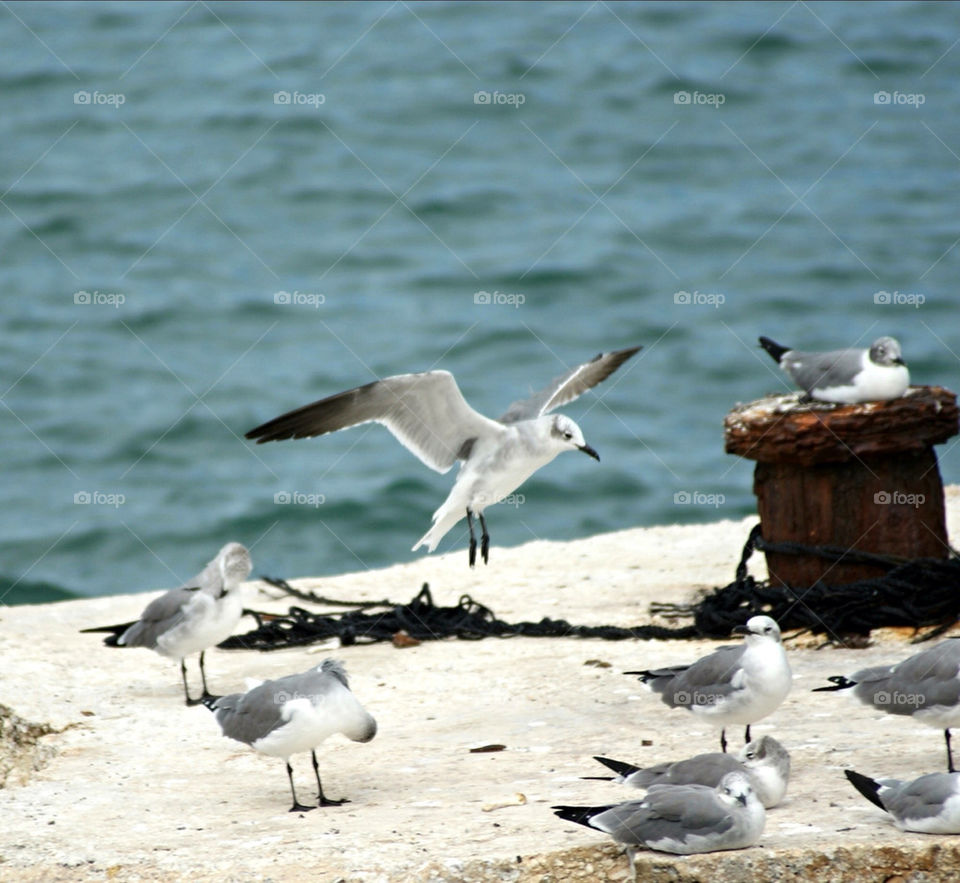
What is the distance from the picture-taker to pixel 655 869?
3.37 metres

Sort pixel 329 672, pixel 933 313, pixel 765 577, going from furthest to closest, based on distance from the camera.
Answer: pixel 933 313 → pixel 765 577 → pixel 329 672

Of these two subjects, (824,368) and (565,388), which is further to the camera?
(565,388)

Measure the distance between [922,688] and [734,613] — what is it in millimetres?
1751

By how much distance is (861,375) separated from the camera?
5527 millimetres

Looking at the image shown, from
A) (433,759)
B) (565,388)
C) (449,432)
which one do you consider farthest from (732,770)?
(565,388)

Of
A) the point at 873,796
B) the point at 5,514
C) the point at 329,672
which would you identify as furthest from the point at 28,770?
the point at 5,514

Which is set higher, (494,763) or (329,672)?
(329,672)

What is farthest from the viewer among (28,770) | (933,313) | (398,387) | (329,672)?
(933,313)

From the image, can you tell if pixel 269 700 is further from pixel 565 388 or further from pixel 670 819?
pixel 565 388

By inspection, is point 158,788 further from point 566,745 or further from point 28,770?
point 566,745

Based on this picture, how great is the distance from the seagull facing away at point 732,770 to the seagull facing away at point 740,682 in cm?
36

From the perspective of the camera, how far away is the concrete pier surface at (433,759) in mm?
3402

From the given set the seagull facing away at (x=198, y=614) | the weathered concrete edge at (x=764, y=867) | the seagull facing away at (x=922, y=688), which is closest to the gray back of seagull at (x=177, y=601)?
the seagull facing away at (x=198, y=614)

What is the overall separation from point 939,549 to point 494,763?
7.70 ft
